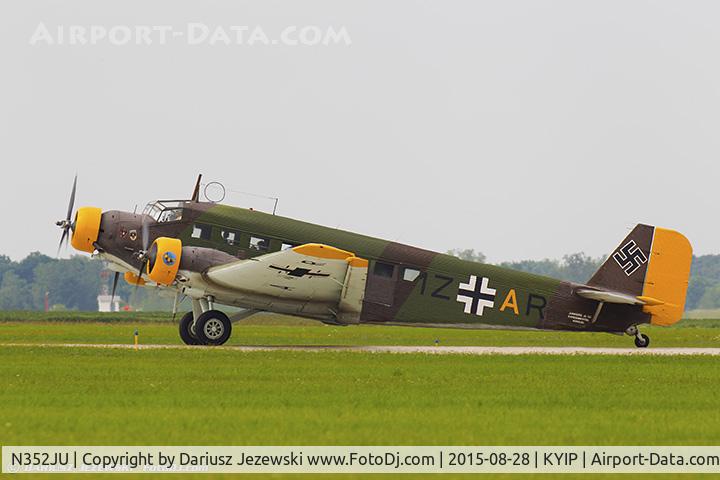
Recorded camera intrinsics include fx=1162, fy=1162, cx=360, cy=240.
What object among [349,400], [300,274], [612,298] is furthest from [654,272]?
[349,400]

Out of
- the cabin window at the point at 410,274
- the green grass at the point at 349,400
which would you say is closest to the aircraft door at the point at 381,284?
the cabin window at the point at 410,274

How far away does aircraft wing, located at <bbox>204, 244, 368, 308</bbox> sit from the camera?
112 feet

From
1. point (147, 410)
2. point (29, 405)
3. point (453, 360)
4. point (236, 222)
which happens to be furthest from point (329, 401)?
point (236, 222)

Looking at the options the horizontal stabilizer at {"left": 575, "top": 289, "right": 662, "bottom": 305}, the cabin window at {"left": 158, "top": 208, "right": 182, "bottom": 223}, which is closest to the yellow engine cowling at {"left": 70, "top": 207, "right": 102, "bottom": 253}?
the cabin window at {"left": 158, "top": 208, "right": 182, "bottom": 223}

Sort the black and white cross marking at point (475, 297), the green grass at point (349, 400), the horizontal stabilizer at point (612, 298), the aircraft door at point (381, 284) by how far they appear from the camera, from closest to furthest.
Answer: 1. the green grass at point (349, 400)
2. the aircraft door at point (381, 284)
3. the black and white cross marking at point (475, 297)
4. the horizontal stabilizer at point (612, 298)

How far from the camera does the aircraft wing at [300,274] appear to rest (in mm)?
34219

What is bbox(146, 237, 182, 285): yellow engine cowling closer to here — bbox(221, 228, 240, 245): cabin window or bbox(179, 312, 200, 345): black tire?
bbox(221, 228, 240, 245): cabin window

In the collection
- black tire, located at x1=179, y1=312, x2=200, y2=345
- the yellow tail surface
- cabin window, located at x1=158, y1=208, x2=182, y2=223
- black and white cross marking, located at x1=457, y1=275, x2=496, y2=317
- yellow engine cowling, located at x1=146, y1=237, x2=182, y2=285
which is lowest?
black tire, located at x1=179, y1=312, x2=200, y2=345

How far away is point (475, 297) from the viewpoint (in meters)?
36.8

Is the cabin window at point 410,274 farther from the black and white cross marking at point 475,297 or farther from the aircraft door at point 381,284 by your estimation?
the black and white cross marking at point 475,297

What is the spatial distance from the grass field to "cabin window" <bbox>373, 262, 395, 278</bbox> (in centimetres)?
463

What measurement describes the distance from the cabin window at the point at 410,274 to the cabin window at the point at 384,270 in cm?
42

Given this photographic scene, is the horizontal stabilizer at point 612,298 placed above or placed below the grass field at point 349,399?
above

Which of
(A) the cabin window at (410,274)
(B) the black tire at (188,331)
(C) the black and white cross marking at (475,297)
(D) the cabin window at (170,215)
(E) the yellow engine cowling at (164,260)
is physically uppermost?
(D) the cabin window at (170,215)
